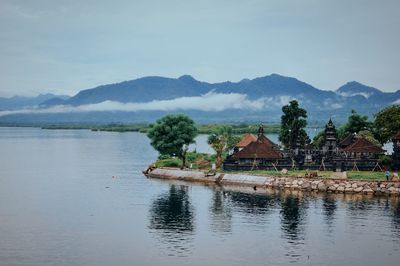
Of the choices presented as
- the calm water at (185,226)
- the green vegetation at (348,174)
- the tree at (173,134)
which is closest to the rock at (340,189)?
the green vegetation at (348,174)

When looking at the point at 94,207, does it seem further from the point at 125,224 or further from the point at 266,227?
the point at 266,227

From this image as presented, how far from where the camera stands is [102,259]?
54.8m

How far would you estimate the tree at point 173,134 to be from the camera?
412 ft

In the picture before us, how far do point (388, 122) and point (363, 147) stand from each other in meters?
12.0

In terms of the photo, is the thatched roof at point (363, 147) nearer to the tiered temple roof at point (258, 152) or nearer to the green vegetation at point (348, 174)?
the green vegetation at point (348, 174)

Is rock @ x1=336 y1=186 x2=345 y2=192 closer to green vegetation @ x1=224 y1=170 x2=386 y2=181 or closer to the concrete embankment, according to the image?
the concrete embankment

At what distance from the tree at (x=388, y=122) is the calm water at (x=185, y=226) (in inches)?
1275

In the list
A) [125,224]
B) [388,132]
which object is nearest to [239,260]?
[125,224]

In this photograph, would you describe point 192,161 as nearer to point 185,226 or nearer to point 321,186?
point 321,186

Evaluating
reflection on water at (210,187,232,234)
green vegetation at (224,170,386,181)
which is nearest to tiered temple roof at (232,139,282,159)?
green vegetation at (224,170,386,181)

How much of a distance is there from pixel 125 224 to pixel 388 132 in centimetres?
6601

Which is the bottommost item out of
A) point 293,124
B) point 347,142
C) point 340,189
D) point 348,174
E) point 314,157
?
point 340,189

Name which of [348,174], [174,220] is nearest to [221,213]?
[174,220]

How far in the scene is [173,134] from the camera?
126m
